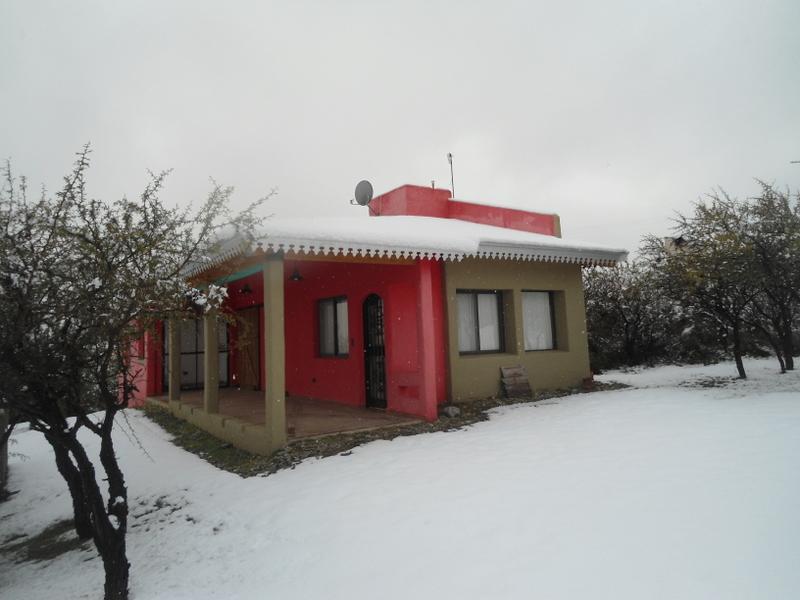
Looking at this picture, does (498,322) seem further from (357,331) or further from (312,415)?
(312,415)

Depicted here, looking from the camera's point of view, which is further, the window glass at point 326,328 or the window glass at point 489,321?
the window glass at point 326,328

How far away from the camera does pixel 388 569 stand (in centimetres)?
324

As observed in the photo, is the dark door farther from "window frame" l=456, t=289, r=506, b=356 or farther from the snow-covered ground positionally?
the snow-covered ground

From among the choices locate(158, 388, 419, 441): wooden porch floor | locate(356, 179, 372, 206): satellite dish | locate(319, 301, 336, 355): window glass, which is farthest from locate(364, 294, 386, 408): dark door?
locate(356, 179, 372, 206): satellite dish

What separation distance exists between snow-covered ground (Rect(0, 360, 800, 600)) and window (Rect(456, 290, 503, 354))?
9.64ft

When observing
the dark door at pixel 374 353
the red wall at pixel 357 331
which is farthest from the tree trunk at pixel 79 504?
the dark door at pixel 374 353

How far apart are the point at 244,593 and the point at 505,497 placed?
7.41ft

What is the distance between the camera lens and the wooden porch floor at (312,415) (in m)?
7.20

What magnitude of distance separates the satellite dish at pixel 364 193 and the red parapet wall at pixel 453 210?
27.0 inches

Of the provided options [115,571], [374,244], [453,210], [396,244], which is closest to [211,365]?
[374,244]

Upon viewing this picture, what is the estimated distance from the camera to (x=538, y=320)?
10891 mm

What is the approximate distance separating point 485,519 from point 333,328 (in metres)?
7.03

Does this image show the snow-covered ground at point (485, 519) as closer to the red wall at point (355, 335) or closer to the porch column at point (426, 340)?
the porch column at point (426, 340)

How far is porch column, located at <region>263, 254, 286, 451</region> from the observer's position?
6238 millimetres
